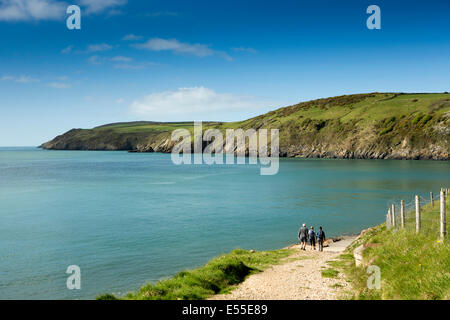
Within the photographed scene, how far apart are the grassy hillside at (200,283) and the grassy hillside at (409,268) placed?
5.29 m

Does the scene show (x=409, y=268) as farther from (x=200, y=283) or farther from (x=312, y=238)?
(x=312, y=238)

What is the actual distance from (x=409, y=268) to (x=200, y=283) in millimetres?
8299

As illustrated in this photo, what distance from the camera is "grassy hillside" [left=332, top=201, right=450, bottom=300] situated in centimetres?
1113

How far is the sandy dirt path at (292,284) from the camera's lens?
1457 cm

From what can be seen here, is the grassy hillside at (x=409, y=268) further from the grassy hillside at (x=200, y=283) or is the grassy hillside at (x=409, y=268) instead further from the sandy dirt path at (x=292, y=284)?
the grassy hillside at (x=200, y=283)

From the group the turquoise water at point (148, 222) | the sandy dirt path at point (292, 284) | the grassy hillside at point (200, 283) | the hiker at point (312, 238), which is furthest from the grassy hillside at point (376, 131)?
the grassy hillside at point (200, 283)

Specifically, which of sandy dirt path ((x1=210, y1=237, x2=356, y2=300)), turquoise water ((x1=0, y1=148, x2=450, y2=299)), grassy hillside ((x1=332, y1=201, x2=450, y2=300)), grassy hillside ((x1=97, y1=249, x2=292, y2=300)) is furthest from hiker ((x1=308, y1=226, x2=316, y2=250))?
grassy hillside ((x1=332, y1=201, x2=450, y2=300))

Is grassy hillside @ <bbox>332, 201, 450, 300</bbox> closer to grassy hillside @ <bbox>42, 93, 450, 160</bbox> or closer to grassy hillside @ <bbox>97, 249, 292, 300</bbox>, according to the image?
grassy hillside @ <bbox>97, 249, 292, 300</bbox>

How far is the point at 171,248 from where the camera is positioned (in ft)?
103

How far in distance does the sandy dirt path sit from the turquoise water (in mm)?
8433

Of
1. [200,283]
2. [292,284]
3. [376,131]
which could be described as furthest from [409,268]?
[376,131]

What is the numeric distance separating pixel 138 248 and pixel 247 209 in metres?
22.0

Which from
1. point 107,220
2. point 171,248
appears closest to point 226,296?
point 171,248

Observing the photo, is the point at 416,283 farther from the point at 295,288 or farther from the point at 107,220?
the point at 107,220
